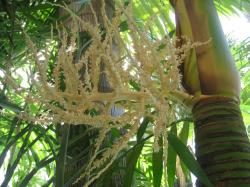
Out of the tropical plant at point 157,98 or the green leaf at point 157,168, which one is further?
the green leaf at point 157,168

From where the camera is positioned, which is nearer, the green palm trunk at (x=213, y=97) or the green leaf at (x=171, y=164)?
the green palm trunk at (x=213, y=97)

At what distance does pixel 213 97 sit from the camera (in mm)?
630

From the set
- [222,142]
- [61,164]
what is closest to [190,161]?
[222,142]

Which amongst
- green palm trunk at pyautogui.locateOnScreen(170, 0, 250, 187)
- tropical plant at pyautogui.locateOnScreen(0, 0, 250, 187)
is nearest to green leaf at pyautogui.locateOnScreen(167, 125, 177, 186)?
tropical plant at pyautogui.locateOnScreen(0, 0, 250, 187)

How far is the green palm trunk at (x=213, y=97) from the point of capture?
549 millimetres

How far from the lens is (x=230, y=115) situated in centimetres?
60

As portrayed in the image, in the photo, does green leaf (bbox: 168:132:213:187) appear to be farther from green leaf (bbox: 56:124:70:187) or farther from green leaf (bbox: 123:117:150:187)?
green leaf (bbox: 56:124:70:187)

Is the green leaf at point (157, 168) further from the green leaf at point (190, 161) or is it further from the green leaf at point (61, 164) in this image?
the green leaf at point (61, 164)

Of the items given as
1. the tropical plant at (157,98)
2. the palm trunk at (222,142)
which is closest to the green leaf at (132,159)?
the tropical plant at (157,98)

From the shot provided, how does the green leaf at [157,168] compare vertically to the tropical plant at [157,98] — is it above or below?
below

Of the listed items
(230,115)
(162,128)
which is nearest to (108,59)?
(162,128)

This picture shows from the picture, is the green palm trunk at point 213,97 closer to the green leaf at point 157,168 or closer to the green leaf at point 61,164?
the green leaf at point 157,168

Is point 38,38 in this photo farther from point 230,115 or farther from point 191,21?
point 230,115

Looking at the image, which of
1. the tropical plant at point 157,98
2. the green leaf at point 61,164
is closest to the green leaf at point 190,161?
the tropical plant at point 157,98
